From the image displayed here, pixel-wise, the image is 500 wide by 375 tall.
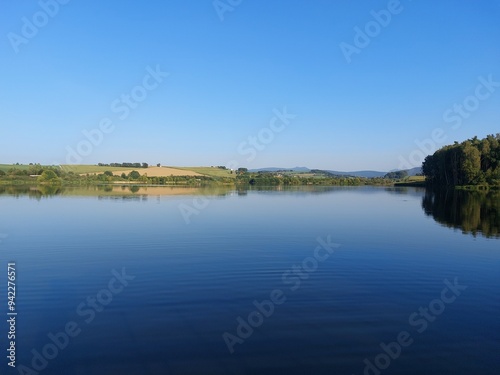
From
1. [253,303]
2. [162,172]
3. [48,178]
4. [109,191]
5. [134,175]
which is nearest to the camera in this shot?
[253,303]

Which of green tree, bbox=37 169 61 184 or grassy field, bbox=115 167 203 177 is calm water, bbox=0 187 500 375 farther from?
grassy field, bbox=115 167 203 177

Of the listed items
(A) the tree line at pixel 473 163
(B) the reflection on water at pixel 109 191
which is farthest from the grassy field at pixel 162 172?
(A) the tree line at pixel 473 163

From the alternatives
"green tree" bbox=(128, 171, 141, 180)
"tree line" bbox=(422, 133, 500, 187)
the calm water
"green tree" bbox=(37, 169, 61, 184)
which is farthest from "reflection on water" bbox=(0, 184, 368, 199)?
"green tree" bbox=(128, 171, 141, 180)

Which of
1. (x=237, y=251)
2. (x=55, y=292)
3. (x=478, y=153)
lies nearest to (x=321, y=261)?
(x=237, y=251)

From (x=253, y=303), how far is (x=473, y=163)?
85.3m

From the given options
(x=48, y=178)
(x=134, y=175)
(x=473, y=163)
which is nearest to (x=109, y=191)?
(x=48, y=178)

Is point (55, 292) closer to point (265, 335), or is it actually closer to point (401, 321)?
point (265, 335)

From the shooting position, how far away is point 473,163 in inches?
3182

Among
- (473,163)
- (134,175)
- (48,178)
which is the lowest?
(48,178)

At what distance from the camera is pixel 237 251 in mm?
16422

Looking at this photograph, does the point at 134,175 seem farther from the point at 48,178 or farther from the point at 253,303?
the point at 253,303

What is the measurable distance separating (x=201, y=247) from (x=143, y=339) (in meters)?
9.74

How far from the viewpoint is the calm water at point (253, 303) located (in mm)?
6906

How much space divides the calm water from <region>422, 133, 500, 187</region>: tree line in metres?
70.0
